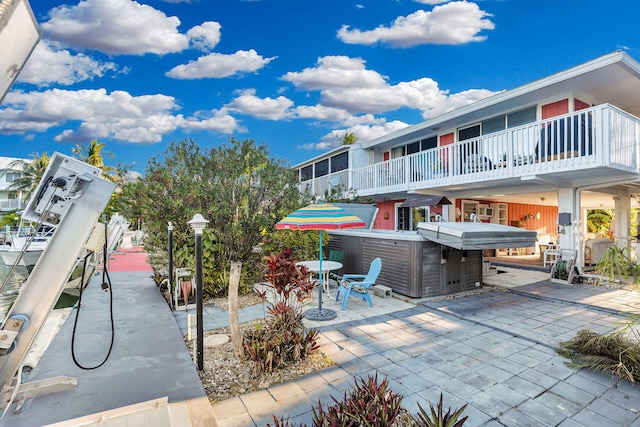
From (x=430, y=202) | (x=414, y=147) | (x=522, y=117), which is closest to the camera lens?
(x=430, y=202)

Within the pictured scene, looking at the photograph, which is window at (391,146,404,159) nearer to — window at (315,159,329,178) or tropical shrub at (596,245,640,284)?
window at (315,159,329,178)

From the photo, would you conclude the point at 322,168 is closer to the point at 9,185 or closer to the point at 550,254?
the point at 550,254

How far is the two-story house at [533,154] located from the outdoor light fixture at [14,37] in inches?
345

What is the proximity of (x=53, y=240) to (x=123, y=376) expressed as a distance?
6.89ft

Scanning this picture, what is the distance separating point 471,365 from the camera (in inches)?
143

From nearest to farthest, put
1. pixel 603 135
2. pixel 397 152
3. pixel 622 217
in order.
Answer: pixel 603 135, pixel 622 217, pixel 397 152

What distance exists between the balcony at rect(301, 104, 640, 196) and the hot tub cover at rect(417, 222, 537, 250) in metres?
2.24

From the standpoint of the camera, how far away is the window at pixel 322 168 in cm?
1927

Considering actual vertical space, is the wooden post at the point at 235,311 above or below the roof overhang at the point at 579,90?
below

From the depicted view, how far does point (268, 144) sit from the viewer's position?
7.32 m

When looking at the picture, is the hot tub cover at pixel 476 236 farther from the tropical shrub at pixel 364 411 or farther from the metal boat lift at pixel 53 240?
the metal boat lift at pixel 53 240

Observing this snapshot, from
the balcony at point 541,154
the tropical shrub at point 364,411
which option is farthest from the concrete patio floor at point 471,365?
the balcony at point 541,154

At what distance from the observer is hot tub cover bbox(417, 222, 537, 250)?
6023 millimetres

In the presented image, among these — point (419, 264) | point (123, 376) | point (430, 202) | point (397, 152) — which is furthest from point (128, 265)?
point (397, 152)
